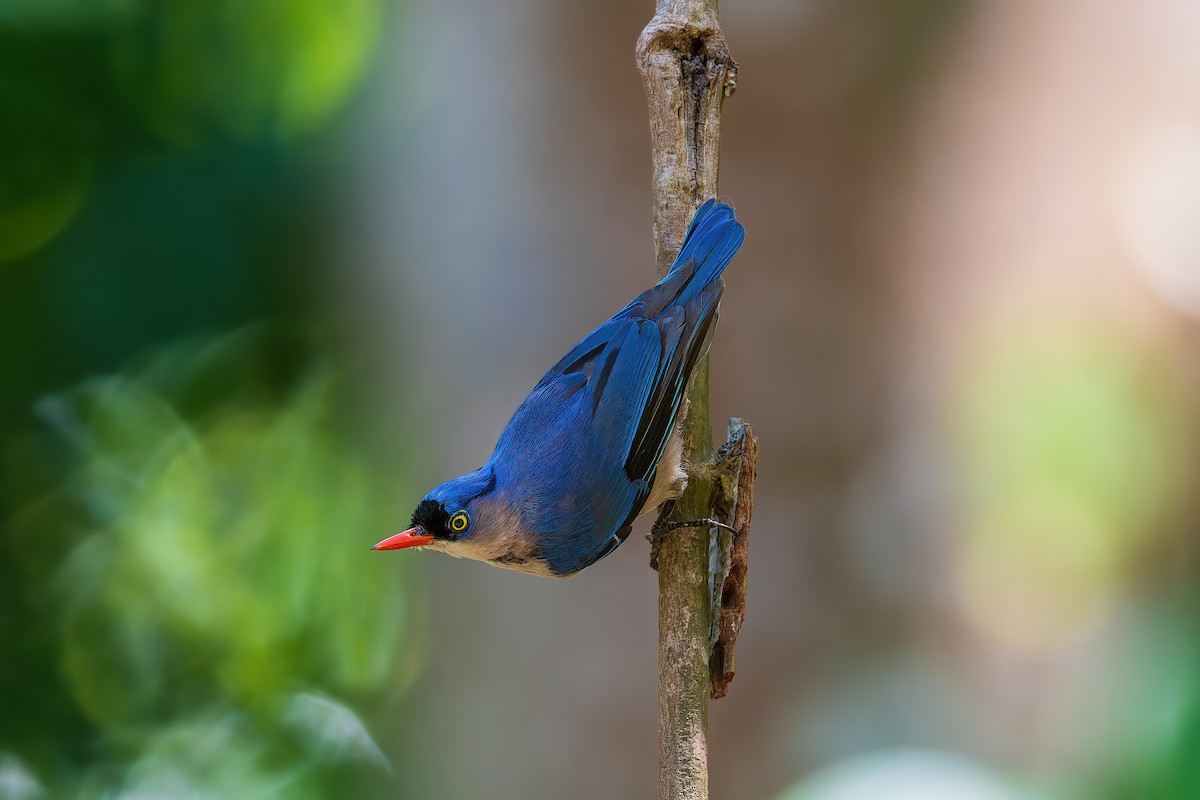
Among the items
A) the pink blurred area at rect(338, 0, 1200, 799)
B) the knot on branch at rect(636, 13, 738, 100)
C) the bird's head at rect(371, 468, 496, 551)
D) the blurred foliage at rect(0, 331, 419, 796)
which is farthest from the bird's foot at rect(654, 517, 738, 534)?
the blurred foliage at rect(0, 331, 419, 796)

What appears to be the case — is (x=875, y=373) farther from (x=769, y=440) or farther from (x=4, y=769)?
(x=4, y=769)

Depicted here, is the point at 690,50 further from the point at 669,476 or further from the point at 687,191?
the point at 669,476

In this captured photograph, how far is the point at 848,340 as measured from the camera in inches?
100

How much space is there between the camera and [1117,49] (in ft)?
7.92

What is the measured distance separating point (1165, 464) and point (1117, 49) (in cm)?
99

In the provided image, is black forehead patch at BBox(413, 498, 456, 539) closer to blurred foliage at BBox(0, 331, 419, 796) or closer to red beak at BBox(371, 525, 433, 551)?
red beak at BBox(371, 525, 433, 551)

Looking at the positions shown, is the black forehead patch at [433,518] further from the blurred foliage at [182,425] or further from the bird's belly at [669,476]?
the blurred foliage at [182,425]

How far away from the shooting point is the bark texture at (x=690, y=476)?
1.49m

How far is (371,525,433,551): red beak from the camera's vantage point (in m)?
1.47

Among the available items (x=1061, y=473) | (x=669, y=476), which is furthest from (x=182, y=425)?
(x=1061, y=473)

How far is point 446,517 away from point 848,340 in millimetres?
1360

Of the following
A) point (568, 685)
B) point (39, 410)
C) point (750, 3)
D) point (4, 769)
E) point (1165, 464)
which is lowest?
point (4, 769)

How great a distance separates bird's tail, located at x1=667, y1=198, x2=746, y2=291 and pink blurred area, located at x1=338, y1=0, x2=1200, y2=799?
0.80 metres

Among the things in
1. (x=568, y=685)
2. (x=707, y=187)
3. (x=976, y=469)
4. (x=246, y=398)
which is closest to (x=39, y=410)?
(x=246, y=398)
